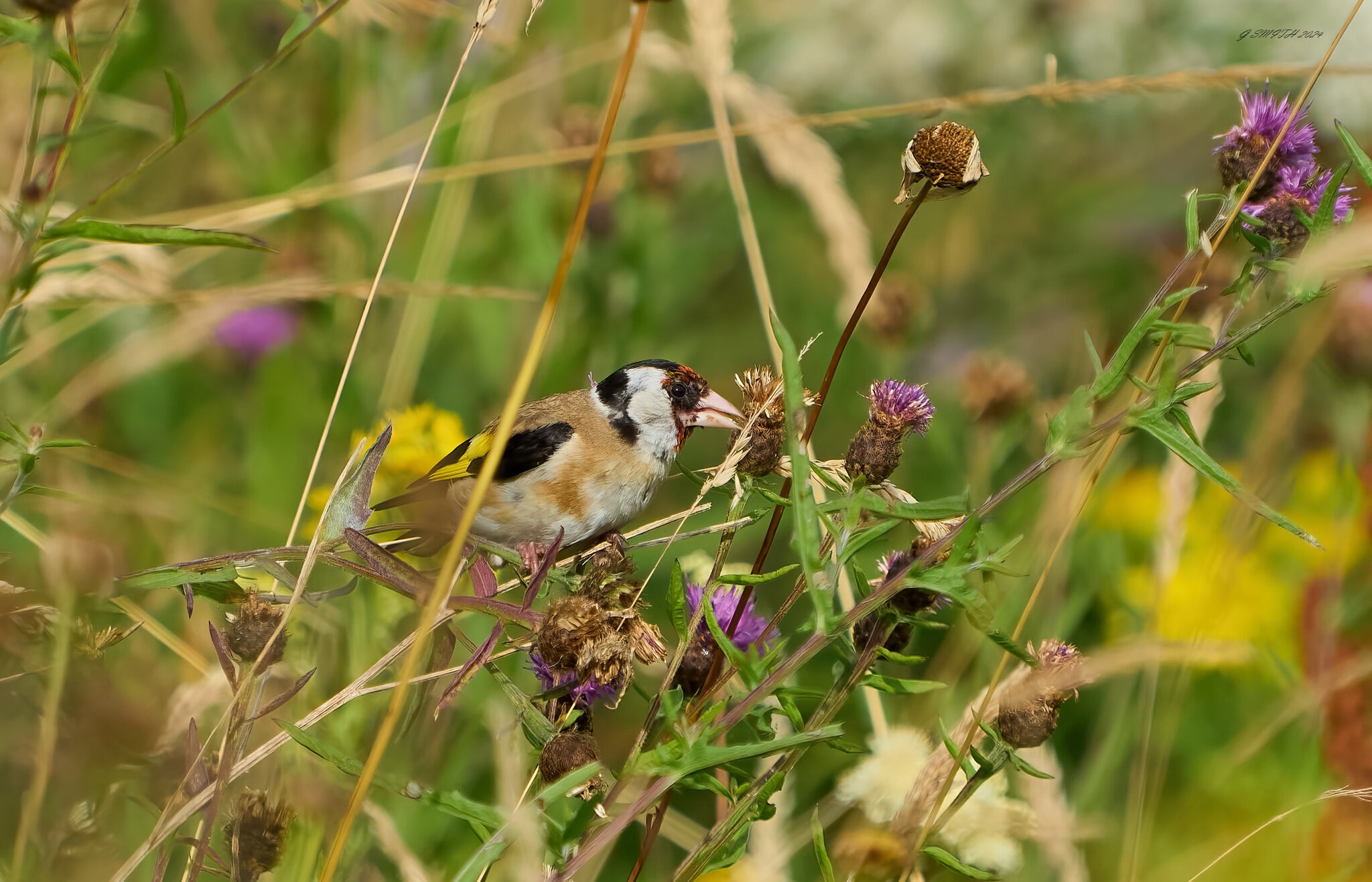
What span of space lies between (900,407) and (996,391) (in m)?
1.88

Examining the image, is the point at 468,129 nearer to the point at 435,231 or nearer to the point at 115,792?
the point at 435,231

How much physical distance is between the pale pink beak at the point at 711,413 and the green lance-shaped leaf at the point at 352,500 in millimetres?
1015

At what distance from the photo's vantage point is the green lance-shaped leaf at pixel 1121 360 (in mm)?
1436

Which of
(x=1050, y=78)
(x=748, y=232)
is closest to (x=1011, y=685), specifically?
(x=748, y=232)

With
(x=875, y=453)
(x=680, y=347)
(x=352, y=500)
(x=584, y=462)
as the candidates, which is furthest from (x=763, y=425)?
(x=680, y=347)

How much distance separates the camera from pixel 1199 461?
143 cm

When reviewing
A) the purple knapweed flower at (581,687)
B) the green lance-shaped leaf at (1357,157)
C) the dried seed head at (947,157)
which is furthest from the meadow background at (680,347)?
the green lance-shaped leaf at (1357,157)

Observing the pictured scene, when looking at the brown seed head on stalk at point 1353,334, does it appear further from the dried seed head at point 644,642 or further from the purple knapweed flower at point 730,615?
the dried seed head at point 644,642

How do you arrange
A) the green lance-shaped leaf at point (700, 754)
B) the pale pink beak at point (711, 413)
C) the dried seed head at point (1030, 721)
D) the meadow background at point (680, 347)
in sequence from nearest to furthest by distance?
the green lance-shaped leaf at point (700, 754), the dried seed head at point (1030, 721), the meadow background at point (680, 347), the pale pink beak at point (711, 413)

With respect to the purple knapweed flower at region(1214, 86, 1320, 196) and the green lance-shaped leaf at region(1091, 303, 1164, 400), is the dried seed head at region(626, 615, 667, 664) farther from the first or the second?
the purple knapweed flower at region(1214, 86, 1320, 196)

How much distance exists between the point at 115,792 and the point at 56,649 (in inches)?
13.0

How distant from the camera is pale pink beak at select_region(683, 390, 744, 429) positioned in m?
2.61

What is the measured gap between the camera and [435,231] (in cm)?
360

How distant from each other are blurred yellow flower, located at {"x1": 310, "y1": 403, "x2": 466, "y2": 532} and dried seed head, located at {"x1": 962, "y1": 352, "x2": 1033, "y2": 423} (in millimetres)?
1639
